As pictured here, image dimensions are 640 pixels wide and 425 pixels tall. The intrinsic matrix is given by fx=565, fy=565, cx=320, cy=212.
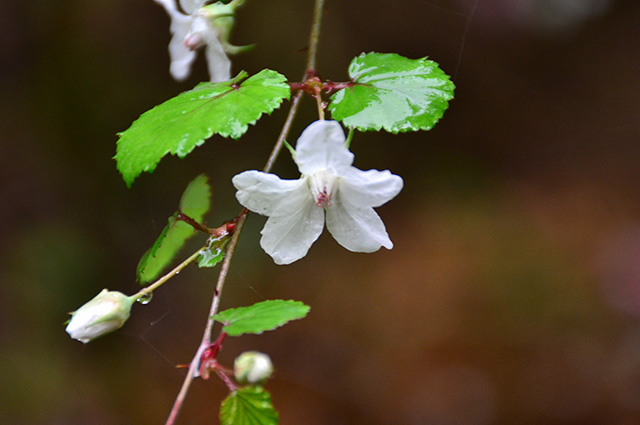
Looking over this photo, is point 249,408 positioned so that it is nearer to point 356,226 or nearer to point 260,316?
point 260,316

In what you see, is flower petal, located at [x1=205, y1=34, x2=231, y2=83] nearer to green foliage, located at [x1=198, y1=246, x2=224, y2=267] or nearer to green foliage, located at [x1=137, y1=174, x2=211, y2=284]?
green foliage, located at [x1=137, y1=174, x2=211, y2=284]

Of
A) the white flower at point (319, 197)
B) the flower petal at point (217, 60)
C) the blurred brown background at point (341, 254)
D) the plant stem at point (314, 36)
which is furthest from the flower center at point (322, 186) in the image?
the blurred brown background at point (341, 254)

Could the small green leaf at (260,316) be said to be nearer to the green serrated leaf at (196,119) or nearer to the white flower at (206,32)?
the green serrated leaf at (196,119)

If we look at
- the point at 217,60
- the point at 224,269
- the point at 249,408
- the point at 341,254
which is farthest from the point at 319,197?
the point at 341,254

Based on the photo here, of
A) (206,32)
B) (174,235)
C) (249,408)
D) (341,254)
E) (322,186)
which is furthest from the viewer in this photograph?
(341,254)

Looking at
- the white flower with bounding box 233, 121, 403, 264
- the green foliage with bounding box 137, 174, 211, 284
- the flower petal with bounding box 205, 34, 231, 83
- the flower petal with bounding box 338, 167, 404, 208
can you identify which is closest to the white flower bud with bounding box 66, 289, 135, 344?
the green foliage with bounding box 137, 174, 211, 284

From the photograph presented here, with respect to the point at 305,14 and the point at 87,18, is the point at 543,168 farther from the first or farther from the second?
the point at 87,18
